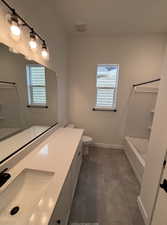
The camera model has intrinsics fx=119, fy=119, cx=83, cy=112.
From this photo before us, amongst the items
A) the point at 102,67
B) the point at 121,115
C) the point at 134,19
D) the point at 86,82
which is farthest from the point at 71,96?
the point at 134,19

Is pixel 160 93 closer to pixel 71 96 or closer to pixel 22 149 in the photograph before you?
pixel 22 149

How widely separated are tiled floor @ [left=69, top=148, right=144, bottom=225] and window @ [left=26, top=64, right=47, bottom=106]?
5.02 feet

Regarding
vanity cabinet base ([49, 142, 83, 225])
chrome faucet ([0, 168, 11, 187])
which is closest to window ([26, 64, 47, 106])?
chrome faucet ([0, 168, 11, 187])

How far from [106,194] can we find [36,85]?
1981 mm

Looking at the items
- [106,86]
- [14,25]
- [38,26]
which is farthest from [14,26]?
[106,86]

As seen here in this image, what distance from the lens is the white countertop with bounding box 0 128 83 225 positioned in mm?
722

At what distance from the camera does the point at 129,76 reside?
3.06m

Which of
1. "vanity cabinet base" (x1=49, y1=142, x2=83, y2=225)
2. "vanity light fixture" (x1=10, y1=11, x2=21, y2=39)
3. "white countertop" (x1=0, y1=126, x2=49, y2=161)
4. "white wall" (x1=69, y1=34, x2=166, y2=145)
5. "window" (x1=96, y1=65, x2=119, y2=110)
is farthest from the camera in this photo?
"window" (x1=96, y1=65, x2=119, y2=110)

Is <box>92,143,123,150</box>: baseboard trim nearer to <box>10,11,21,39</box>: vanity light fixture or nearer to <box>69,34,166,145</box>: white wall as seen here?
<box>69,34,166,145</box>: white wall

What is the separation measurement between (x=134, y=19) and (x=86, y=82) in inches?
63.8

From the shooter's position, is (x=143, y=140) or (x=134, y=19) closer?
(x=134, y=19)

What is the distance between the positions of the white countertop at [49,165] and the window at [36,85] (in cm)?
61

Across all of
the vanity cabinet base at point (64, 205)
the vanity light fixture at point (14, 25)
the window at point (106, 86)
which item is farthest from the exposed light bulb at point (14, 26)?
the window at point (106, 86)

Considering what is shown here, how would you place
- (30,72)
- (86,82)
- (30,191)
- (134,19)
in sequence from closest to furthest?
1. (30,191)
2. (30,72)
3. (134,19)
4. (86,82)
